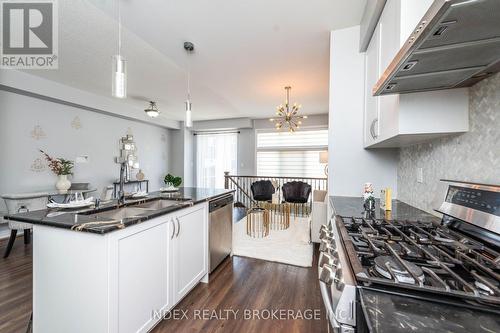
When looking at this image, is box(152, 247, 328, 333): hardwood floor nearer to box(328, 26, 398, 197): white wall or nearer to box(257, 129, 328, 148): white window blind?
box(328, 26, 398, 197): white wall

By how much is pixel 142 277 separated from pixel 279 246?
2124mm

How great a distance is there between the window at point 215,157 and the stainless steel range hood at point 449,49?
602cm

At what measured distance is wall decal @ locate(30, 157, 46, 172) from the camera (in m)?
3.61

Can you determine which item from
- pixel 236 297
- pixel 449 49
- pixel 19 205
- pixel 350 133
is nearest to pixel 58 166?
pixel 19 205

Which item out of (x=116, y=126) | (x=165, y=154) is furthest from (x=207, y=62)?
(x=165, y=154)

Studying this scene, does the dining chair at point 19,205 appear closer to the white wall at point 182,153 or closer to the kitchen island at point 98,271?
the kitchen island at point 98,271

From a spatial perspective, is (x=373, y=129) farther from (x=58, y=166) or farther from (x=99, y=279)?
(x=58, y=166)

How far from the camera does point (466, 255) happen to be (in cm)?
76

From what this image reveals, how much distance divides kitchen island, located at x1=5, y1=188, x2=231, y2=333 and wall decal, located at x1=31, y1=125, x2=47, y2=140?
330cm

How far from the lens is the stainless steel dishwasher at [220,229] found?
7.47ft

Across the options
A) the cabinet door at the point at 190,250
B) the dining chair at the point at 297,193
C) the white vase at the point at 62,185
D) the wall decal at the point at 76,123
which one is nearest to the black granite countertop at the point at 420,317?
the cabinet door at the point at 190,250

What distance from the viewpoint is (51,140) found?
3.85 meters

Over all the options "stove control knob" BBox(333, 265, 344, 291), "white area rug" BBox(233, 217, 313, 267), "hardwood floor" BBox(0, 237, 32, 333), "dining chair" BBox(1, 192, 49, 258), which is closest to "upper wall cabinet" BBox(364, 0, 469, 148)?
"stove control knob" BBox(333, 265, 344, 291)

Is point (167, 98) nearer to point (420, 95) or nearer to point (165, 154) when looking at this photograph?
point (165, 154)
